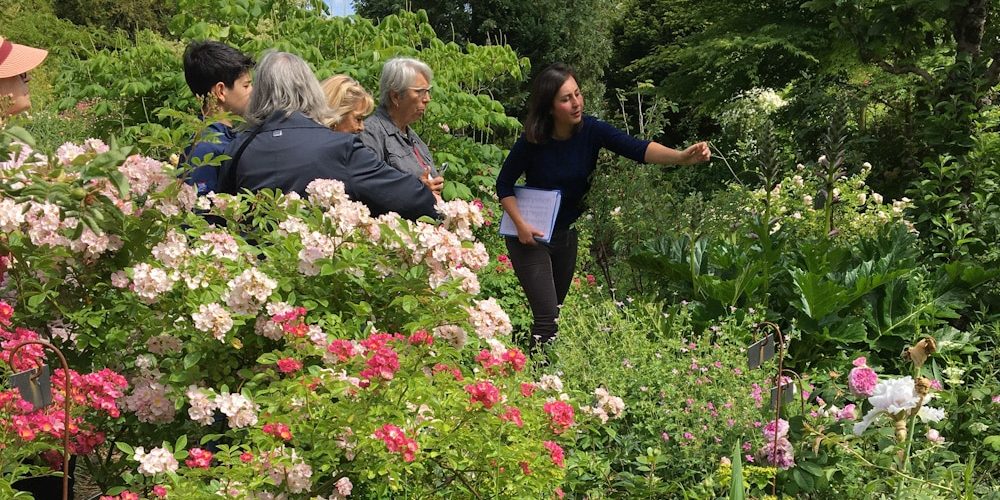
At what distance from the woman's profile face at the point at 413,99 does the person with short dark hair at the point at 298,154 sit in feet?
2.10

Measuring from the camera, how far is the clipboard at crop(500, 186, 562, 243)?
3.65 metres

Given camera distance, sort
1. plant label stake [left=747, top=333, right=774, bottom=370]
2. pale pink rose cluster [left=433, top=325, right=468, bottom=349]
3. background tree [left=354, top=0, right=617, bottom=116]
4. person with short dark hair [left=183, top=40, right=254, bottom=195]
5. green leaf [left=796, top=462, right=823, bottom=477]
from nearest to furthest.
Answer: pale pink rose cluster [left=433, top=325, right=468, bottom=349], plant label stake [left=747, top=333, right=774, bottom=370], green leaf [left=796, top=462, right=823, bottom=477], person with short dark hair [left=183, top=40, right=254, bottom=195], background tree [left=354, top=0, right=617, bottom=116]

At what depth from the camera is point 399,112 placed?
11.3ft

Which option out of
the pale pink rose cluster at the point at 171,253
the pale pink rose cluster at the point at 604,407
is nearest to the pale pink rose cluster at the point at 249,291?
the pale pink rose cluster at the point at 171,253

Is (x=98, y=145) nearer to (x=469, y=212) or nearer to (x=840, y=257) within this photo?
(x=469, y=212)

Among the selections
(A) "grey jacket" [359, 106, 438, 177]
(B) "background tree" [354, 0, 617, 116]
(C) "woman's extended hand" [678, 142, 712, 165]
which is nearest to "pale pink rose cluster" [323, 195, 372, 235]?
(A) "grey jacket" [359, 106, 438, 177]

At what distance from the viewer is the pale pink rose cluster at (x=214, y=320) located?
6.25 feet

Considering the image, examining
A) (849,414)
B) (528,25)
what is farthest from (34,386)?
(528,25)

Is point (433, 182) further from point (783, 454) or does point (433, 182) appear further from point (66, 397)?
point (66, 397)

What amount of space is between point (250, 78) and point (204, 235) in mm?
1304

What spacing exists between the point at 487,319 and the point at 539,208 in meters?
1.64

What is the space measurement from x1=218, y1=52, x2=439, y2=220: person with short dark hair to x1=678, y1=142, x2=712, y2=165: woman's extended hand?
1.24m

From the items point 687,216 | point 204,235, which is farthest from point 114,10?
point 204,235

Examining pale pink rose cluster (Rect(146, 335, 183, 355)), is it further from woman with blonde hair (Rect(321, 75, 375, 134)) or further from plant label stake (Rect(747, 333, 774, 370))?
plant label stake (Rect(747, 333, 774, 370))
